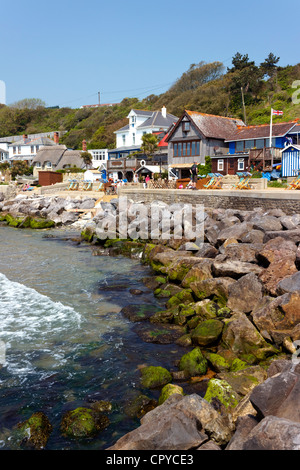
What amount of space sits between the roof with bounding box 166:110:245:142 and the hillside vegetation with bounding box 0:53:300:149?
26.1 feet

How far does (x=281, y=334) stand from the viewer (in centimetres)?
871

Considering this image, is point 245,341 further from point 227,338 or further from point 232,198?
point 232,198

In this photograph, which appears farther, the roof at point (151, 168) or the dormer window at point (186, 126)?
the roof at point (151, 168)

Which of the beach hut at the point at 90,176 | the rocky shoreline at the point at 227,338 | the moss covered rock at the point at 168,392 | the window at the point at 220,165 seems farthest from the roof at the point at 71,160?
the moss covered rock at the point at 168,392

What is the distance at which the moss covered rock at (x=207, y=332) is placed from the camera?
9242mm

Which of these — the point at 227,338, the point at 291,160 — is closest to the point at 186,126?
the point at 291,160

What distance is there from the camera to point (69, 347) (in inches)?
377

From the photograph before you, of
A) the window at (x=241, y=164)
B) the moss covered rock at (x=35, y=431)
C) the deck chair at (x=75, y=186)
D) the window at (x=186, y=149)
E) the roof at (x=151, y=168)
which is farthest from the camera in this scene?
the deck chair at (x=75, y=186)

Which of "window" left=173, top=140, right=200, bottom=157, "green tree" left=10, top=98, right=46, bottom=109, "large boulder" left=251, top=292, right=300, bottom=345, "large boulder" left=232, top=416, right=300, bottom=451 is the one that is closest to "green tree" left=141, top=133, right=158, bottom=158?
"window" left=173, top=140, right=200, bottom=157

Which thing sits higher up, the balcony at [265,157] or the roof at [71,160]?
the roof at [71,160]

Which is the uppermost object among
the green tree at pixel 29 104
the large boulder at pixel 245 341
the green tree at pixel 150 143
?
the green tree at pixel 29 104

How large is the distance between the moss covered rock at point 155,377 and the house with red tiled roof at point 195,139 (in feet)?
115

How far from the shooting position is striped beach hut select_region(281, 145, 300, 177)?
1116 inches

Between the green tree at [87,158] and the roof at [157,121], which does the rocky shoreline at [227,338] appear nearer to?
the roof at [157,121]
